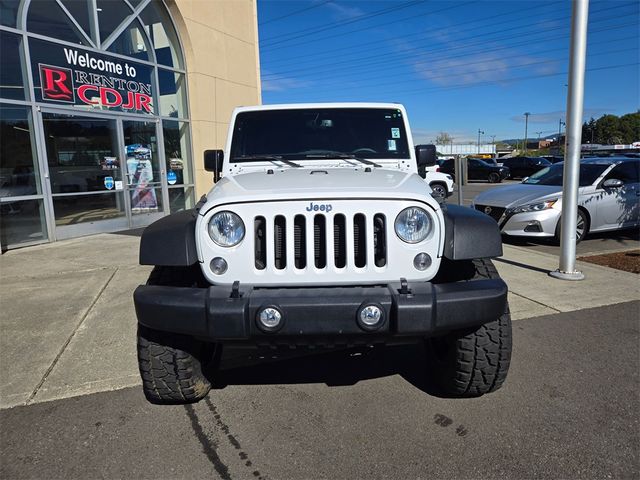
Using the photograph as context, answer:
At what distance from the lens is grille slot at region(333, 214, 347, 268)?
2.55 m

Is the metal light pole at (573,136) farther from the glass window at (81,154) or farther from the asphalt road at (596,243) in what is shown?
the glass window at (81,154)

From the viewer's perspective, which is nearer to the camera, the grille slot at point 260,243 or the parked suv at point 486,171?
the grille slot at point 260,243

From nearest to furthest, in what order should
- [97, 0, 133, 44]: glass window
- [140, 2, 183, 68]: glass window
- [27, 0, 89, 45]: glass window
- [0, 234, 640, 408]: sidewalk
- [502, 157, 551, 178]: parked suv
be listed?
[0, 234, 640, 408]: sidewalk
[27, 0, 89, 45]: glass window
[97, 0, 133, 44]: glass window
[140, 2, 183, 68]: glass window
[502, 157, 551, 178]: parked suv

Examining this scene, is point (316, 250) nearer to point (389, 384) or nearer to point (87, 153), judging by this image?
point (389, 384)

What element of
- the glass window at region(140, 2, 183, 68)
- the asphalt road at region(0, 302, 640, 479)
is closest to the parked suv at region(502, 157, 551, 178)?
the glass window at region(140, 2, 183, 68)

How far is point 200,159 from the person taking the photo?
12438 millimetres

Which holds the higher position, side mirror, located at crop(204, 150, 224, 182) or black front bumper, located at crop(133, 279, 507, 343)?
side mirror, located at crop(204, 150, 224, 182)

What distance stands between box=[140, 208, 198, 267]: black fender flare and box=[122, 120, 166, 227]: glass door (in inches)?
340

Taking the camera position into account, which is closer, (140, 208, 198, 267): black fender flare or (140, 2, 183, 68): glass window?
(140, 208, 198, 267): black fender flare

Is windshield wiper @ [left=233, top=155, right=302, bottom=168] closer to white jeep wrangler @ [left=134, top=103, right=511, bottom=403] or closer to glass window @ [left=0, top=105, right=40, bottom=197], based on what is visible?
white jeep wrangler @ [left=134, top=103, right=511, bottom=403]

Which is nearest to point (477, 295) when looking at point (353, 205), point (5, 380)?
point (353, 205)

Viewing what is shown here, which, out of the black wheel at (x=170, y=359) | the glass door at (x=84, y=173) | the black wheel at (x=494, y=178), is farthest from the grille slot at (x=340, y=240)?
the black wheel at (x=494, y=178)

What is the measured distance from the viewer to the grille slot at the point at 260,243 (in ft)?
8.41

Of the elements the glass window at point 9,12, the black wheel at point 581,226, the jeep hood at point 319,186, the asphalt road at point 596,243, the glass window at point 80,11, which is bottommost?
the asphalt road at point 596,243
